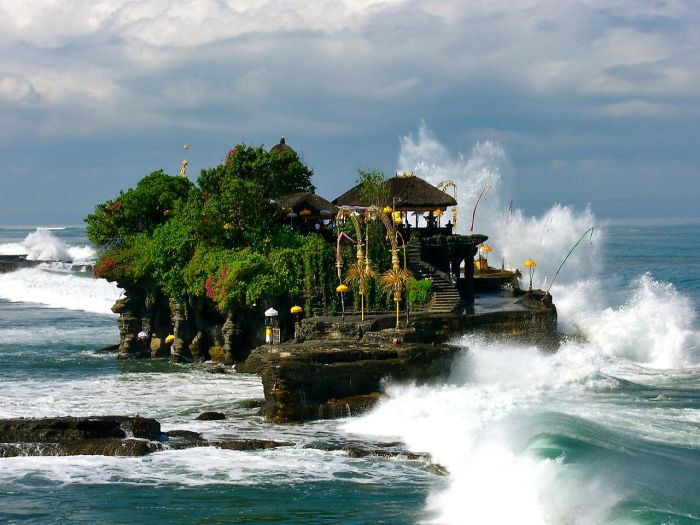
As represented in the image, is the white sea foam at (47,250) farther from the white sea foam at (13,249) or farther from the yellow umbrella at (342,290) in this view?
the yellow umbrella at (342,290)

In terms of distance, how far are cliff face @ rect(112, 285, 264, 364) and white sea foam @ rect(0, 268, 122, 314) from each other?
20211 millimetres

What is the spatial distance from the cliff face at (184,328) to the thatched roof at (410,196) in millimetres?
7388

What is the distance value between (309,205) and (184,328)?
7.27m

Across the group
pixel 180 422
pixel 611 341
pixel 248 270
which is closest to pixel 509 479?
pixel 180 422

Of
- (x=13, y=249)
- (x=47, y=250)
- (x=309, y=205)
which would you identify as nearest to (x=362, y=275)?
(x=309, y=205)

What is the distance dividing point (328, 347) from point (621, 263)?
68862 millimetres

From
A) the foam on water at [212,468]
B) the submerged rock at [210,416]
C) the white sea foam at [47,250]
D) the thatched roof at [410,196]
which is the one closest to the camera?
the foam on water at [212,468]

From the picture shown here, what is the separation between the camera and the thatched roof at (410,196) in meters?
44.3

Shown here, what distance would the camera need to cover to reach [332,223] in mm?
45500

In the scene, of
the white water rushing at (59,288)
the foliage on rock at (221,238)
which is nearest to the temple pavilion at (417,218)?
the foliage on rock at (221,238)

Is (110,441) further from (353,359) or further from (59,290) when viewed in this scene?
(59,290)

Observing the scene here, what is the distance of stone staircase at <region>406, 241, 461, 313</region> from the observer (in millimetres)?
38344

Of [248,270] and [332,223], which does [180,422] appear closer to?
[248,270]

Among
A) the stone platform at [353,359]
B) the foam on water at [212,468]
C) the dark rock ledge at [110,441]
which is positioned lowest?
the foam on water at [212,468]
